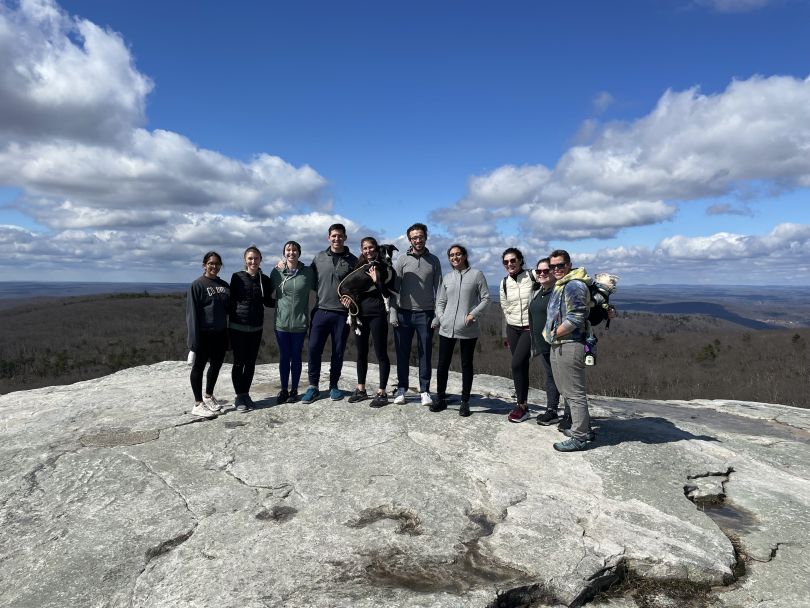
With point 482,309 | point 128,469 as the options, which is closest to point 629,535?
point 482,309

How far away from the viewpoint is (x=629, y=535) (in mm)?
3990

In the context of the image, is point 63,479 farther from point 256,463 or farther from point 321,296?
point 321,296

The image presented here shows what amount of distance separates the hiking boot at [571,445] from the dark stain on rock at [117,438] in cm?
482

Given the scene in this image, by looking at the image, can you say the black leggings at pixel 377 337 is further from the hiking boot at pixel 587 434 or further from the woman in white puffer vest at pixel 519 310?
the hiking boot at pixel 587 434

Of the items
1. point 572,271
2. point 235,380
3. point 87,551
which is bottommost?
point 87,551

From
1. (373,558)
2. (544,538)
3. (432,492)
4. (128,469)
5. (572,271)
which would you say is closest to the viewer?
(373,558)

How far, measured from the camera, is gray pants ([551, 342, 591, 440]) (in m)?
5.55

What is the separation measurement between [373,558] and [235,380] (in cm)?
407

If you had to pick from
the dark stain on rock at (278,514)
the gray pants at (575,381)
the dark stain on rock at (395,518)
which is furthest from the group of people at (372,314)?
the dark stain on rock at (278,514)

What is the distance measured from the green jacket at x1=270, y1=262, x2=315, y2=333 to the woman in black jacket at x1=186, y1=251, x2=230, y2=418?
703 millimetres

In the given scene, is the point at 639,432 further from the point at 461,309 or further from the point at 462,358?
the point at 461,309

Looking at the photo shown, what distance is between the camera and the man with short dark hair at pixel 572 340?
17.8 feet

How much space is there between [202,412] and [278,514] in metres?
2.89

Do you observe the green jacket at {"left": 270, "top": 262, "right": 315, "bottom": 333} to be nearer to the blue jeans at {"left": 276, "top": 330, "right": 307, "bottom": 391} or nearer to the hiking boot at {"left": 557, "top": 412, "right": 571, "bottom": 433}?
the blue jeans at {"left": 276, "top": 330, "right": 307, "bottom": 391}
